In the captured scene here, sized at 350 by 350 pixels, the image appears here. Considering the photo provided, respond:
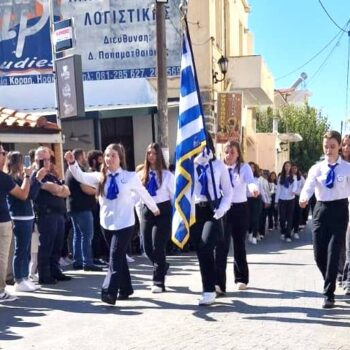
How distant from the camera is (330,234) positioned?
21.9ft

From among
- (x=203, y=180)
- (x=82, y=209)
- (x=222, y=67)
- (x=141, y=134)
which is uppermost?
(x=222, y=67)

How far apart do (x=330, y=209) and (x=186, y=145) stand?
5.91ft

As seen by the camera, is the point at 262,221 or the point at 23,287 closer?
the point at 23,287

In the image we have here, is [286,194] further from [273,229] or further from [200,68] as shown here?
[200,68]

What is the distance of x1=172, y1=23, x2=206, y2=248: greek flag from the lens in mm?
6887

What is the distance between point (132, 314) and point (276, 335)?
1693 mm

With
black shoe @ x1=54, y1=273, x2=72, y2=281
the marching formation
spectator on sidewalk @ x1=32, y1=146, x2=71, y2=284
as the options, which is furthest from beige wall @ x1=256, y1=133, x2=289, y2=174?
spectator on sidewalk @ x1=32, y1=146, x2=71, y2=284

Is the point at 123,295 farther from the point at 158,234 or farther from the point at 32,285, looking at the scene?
the point at 32,285

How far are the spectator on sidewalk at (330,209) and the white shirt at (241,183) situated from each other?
3.48 feet

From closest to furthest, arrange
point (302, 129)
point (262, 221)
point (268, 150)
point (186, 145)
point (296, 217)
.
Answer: point (186, 145) → point (296, 217) → point (262, 221) → point (268, 150) → point (302, 129)

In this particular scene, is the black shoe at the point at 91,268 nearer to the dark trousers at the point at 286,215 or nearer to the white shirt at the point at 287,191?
the dark trousers at the point at 286,215

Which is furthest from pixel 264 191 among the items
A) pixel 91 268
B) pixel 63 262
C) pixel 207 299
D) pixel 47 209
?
pixel 207 299

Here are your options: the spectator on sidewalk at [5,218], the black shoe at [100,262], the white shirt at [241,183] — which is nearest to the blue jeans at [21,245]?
the spectator on sidewalk at [5,218]

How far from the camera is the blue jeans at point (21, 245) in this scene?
309 inches
